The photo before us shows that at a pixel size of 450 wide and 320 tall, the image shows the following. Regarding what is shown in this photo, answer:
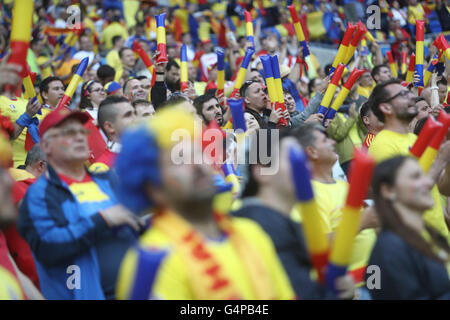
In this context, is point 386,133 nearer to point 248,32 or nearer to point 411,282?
point 411,282

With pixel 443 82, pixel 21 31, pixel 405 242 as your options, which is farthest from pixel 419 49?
pixel 21 31

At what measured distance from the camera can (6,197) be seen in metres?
2.63

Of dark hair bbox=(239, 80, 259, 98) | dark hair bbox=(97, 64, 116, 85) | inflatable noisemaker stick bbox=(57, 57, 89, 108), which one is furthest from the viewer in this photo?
dark hair bbox=(97, 64, 116, 85)

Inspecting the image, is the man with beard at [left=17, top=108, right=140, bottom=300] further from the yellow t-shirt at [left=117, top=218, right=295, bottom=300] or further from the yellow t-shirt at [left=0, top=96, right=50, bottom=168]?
the yellow t-shirt at [left=0, top=96, right=50, bottom=168]

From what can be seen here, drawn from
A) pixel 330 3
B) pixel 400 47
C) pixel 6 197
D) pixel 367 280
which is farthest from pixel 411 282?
pixel 330 3

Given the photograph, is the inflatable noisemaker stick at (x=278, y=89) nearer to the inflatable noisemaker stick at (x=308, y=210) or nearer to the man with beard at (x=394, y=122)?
the man with beard at (x=394, y=122)

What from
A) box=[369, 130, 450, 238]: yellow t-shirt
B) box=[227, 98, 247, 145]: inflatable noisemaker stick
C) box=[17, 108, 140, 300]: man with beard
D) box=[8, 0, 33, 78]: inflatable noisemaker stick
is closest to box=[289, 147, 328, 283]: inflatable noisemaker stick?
box=[17, 108, 140, 300]: man with beard

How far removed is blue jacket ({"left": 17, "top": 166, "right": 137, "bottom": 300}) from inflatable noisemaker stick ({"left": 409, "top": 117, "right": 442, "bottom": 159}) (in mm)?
1673

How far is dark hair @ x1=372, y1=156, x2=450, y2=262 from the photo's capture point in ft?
10.4

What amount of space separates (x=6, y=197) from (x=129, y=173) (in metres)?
0.59

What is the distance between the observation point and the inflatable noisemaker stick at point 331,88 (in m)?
5.50

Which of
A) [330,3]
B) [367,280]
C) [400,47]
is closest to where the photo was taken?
[367,280]

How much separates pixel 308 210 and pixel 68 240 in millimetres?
1542
